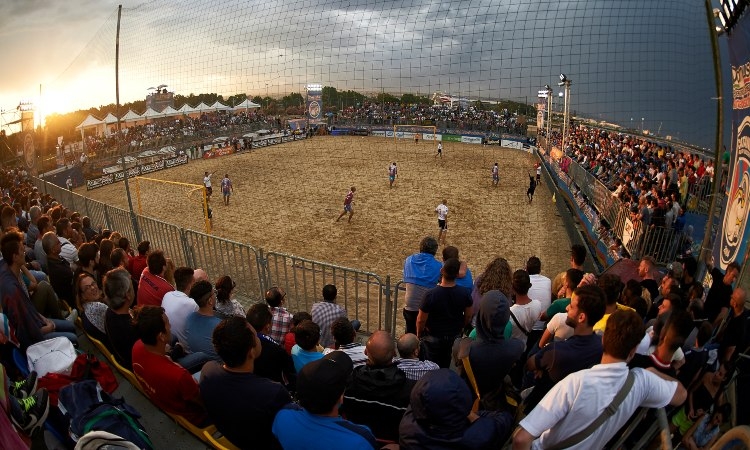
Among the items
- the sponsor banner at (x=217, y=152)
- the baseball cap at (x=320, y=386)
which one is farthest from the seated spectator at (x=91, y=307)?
the sponsor banner at (x=217, y=152)

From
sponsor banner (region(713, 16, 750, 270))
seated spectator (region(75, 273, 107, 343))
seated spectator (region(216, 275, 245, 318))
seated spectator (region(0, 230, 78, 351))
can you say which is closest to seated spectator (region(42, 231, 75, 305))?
seated spectator (region(0, 230, 78, 351))

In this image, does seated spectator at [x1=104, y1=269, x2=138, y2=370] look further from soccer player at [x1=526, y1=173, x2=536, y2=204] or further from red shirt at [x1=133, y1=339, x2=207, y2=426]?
soccer player at [x1=526, y1=173, x2=536, y2=204]

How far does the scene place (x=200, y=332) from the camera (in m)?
3.66

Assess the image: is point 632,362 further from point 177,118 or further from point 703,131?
point 177,118

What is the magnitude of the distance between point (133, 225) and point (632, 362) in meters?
9.27

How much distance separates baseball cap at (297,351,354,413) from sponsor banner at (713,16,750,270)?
4661mm

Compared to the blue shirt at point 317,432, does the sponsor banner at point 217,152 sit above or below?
below

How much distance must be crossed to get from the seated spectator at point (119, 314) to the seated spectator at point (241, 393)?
4.46ft

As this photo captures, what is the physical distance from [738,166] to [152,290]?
6902 mm

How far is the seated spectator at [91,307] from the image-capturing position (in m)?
4.00

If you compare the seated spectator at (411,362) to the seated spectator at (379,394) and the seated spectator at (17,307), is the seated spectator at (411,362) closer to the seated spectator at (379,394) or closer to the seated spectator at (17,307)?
the seated spectator at (379,394)

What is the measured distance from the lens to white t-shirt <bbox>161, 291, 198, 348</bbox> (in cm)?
389

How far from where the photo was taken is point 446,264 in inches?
157

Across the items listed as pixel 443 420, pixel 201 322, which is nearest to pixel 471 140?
pixel 201 322
